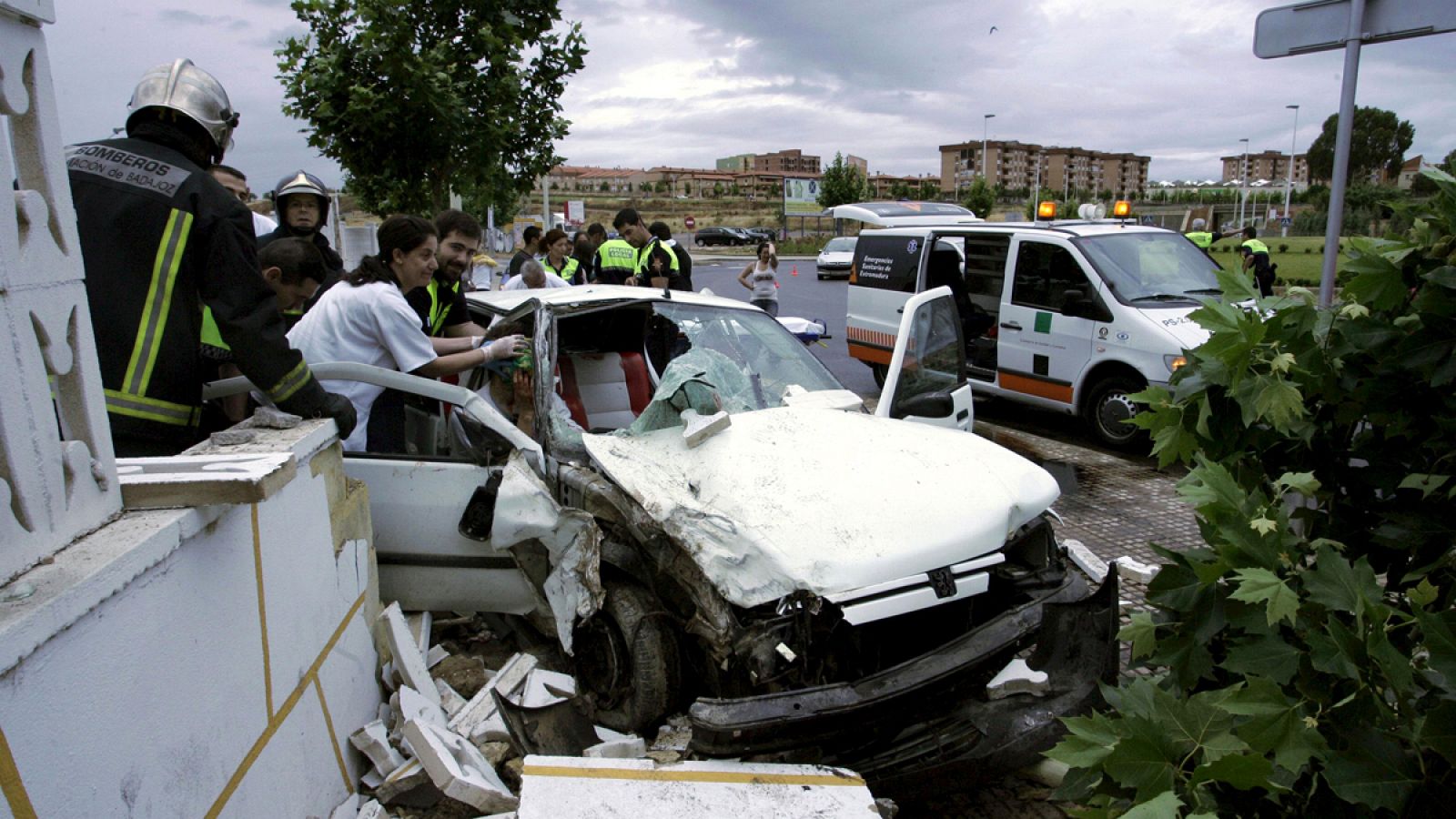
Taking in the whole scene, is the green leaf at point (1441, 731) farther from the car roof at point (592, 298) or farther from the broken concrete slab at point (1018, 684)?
the car roof at point (592, 298)

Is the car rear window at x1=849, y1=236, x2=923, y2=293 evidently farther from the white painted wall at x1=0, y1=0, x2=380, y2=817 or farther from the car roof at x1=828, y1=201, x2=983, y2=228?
the white painted wall at x1=0, y1=0, x2=380, y2=817

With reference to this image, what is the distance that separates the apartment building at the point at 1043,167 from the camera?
75.8 meters

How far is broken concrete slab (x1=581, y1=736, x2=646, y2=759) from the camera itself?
112 inches

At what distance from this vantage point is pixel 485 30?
279 inches

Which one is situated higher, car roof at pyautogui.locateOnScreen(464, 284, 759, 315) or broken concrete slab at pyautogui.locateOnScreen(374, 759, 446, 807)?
car roof at pyautogui.locateOnScreen(464, 284, 759, 315)

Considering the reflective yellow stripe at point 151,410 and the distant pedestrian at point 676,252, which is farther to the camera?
the distant pedestrian at point 676,252

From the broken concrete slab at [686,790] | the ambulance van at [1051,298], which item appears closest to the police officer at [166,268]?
the broken concrete slab at [686,790]

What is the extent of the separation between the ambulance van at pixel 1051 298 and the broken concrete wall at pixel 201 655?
5616mm

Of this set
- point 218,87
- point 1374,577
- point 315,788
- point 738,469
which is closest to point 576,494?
point 738,469

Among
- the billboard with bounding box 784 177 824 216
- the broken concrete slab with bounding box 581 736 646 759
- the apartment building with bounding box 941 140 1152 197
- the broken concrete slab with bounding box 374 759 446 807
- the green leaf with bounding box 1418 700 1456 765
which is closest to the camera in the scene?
the green leaf with bounding box 1418 700 1456 765

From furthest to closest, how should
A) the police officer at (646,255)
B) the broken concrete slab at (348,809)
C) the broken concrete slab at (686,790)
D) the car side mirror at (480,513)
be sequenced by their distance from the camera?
the police officer at (646,255) → the car side mirror at (480,513) → the broken concrete slab at (348,809) → the broken concrete slab at (686,790)

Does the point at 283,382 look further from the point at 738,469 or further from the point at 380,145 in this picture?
the point at 380,145

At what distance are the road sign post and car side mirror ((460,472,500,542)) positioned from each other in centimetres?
357

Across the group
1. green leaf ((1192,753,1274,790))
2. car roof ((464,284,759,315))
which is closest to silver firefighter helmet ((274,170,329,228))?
car roof ((464,284,759,315))
